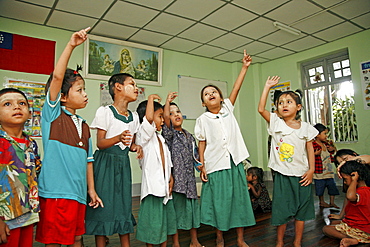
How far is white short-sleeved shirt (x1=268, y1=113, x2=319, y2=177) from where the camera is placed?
1.98m

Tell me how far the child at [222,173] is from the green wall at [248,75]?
108 inches

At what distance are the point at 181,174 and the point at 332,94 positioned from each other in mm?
4481

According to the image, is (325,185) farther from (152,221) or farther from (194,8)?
(194,8)

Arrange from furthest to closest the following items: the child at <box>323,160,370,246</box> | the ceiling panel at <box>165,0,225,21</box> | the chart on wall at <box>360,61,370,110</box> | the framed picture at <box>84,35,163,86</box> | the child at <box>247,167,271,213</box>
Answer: the chart on wall at <box>360,61,370,110</box> < the framed picture at <box>84,35,163,86</box> < the ceiling panel at <box>165,0,225,21</box> < the child at <box>247,167,271,213</box> < the child at <box>323,160,370,246</box>

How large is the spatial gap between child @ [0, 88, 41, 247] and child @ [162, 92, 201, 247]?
0.93m

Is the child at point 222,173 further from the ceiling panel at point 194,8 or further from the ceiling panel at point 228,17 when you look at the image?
the ceiling panel at point 228,17

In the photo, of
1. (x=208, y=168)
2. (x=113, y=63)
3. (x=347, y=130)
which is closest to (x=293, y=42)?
(x=347, y=130)

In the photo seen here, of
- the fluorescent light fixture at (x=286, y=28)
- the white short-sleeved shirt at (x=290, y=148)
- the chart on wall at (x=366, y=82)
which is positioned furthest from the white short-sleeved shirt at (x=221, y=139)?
the chart on wall at (x=366, y=82)

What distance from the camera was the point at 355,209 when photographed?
7.07 ft

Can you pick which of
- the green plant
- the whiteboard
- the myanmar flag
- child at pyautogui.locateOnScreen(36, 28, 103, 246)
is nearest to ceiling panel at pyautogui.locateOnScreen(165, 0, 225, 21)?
the whiteboard

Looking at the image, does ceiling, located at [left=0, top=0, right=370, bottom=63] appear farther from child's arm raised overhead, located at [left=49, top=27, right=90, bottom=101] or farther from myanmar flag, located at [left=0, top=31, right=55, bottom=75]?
child's arm raised overhead, located at [left=49, top=27, right=90, bottom=101]

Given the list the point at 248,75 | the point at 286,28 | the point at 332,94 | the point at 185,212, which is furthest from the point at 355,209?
the point at 248,75

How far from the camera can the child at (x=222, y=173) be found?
1.95 m

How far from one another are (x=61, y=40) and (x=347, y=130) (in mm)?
5295
